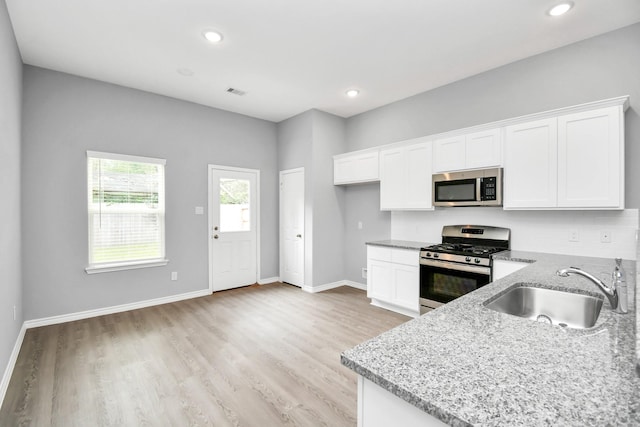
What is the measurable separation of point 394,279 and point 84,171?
13.5 ft

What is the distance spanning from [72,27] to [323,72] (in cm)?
251

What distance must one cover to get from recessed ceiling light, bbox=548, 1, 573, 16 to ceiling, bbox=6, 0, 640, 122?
0.06 metres

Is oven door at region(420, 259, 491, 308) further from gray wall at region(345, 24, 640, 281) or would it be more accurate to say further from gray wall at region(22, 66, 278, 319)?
gray wall at region(22, 66, 278, 319)

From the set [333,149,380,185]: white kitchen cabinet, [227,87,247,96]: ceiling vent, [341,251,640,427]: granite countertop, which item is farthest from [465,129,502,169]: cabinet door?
[227,87,247,96]: ceiling vent

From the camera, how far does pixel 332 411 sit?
2086 mm

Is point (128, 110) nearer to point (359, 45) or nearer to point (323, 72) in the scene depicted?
point (323, 72)

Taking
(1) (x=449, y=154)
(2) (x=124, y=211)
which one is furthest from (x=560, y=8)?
(2) (x=124, y=211)

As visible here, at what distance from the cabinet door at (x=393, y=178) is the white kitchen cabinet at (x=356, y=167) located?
0.15 meters

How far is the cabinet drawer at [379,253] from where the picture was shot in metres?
4.04

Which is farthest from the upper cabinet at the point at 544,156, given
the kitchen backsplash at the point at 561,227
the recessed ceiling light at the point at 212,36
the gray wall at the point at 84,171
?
the gray wall at the point at 84,171

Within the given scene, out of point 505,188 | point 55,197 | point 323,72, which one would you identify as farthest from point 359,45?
point 55,197

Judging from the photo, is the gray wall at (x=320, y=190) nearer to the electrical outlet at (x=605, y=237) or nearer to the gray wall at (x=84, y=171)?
the gray wall at (x=84, y=171)

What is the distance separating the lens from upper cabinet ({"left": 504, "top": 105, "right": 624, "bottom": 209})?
262 centimetres

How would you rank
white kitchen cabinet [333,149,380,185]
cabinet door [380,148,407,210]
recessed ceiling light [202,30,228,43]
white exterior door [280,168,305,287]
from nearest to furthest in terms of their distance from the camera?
1. recessed ceiling light [202,30,228,43]
2. cabinet door [380,148,407,210]
3. white kitchen cabinet [333,149,380,185]
4. white exterior door [280,168,305,287]
